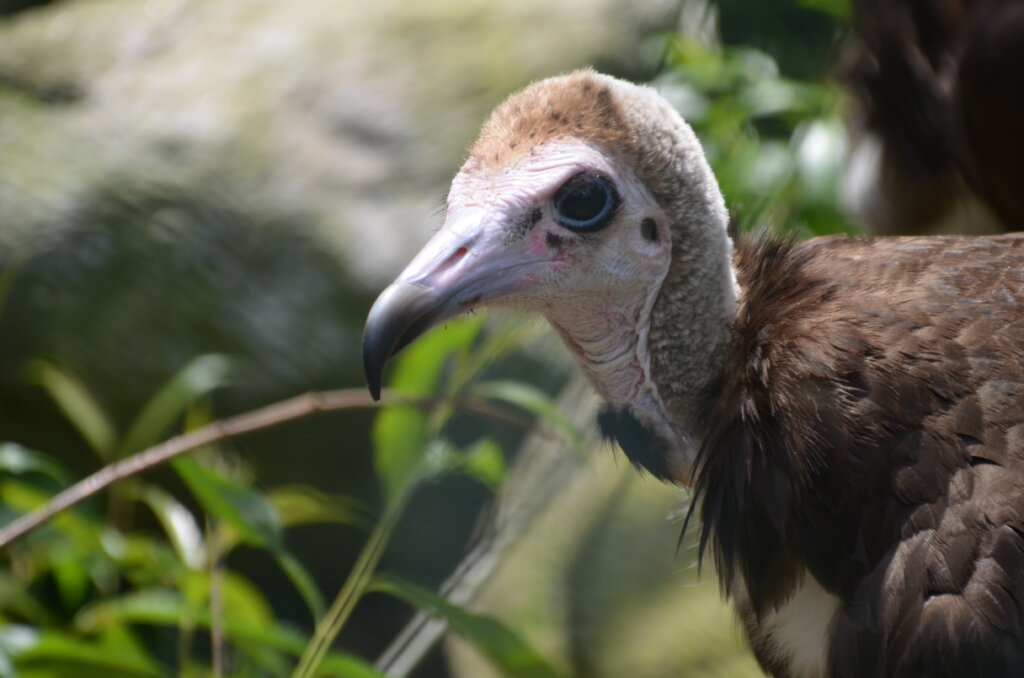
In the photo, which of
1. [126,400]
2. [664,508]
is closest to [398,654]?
[664,508]

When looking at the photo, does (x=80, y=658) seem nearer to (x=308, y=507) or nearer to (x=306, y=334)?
(x=308, y=507)

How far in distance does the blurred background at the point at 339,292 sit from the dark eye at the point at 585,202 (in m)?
0.54

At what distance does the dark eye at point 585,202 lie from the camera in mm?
1376

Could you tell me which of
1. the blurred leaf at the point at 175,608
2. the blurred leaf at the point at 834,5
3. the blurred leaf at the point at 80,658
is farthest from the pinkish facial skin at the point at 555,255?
the blurred leaf at the point at 834,5

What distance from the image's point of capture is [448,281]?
1302 mm

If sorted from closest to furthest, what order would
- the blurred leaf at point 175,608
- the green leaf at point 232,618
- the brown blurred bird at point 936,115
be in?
the green leaf at point 232,618, the blurred leaf at point 175,608, the brown blurred bird at point 936,115

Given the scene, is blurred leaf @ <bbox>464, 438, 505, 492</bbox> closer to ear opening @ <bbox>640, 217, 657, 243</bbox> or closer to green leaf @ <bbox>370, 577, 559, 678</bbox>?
green leaf @ <bbox>370, 577, 559, 678</bbox>

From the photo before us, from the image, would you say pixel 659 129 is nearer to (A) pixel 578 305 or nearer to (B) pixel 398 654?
(A) pixel 578 305

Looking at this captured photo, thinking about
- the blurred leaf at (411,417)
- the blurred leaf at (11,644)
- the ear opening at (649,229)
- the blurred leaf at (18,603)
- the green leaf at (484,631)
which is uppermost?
the ear opening at (649,229)

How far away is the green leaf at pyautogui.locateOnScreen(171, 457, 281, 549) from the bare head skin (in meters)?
0.58

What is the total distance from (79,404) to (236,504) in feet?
2.89

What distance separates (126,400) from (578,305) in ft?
6.37

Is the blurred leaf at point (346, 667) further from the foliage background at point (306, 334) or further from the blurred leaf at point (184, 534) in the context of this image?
the blurred leaf at point (184, 534)

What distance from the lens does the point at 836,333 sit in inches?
50.9
